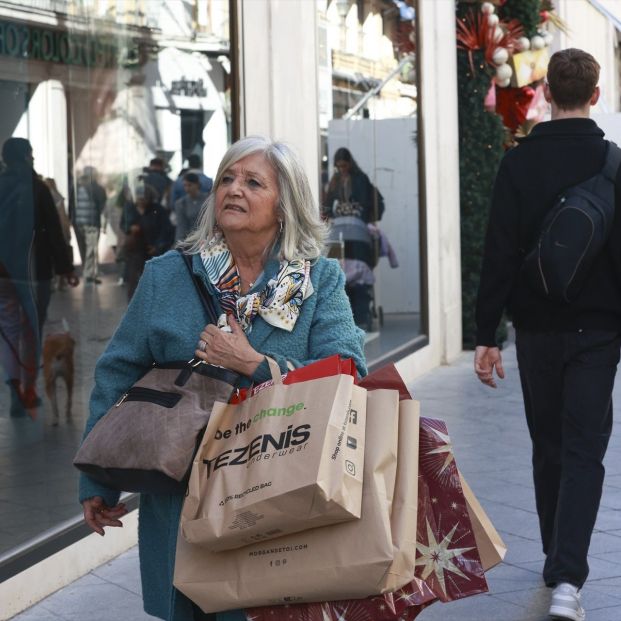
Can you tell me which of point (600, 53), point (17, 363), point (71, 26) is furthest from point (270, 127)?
point (600, 53)

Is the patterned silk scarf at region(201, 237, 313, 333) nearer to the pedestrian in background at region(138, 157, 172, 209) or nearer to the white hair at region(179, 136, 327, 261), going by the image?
the white hair at region(179, 136, 327, 261)

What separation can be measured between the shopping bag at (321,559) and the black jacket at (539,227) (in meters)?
2.00

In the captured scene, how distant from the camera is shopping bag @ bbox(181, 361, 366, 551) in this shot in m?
2.68

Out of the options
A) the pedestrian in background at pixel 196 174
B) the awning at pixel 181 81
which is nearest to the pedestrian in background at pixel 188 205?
the pedestrian in background at pixel 196 174

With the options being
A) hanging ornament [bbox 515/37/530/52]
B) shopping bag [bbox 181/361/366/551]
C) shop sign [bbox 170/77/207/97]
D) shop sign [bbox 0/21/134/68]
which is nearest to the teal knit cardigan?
shopping bag [bbox 181/361/366/551]

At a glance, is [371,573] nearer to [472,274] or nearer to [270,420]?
[270,420]

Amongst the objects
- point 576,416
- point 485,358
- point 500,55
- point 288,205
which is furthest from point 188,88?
point 500,55

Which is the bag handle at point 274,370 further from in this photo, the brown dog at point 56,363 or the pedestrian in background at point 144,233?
the pedestrian in background at point 144,233

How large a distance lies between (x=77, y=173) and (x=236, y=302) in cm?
307

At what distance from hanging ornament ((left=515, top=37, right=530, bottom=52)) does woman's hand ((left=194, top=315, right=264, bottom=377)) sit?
34.9ft

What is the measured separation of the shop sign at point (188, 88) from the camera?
7050 mm

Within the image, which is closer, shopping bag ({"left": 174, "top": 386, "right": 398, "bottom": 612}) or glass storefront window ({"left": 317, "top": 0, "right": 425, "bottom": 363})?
shopping bag ({"left": 174, "top": 386, "right": 398, "bottom": 612})

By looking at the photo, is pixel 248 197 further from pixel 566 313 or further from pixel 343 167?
pixel 343 167

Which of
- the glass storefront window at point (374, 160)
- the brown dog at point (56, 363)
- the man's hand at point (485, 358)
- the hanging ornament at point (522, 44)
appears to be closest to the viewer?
the man's hand at point (485, 358)
